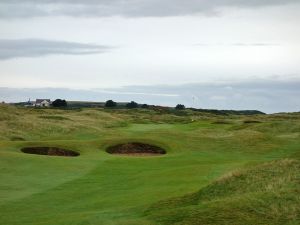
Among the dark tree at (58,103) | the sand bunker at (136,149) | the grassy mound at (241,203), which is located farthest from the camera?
the dark tree at (58,103)

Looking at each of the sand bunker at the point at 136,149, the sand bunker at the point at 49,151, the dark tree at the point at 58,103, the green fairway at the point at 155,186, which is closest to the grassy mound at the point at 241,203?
the green fairway at the point at 155,186

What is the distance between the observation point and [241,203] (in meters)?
17.9

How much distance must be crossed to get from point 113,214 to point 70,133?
48.7 meters

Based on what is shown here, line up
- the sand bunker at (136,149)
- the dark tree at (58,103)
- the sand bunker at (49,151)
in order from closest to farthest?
the sand bunker at (49,151), the sand bunker at (136,149), the dark tree at (58,103)

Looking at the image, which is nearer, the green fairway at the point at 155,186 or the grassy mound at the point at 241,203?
the grassy mound at the point at 241,203

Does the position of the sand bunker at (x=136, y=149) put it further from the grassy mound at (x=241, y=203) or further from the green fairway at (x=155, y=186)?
the grassy mound at (x=241, y=203)

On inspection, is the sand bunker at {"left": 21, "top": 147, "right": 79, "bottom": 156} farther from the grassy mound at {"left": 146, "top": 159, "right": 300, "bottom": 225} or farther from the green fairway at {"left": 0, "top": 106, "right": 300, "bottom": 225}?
the grassy mound at {"left": 146, "top": 159, "right": 300, "bottom": 225}

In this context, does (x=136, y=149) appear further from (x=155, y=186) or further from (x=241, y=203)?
(x=241, y=203)

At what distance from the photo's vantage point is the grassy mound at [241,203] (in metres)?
16.9

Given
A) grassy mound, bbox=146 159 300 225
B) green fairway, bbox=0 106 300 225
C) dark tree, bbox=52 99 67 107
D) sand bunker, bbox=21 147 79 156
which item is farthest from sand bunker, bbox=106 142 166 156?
dark tree, bbox=52 99 67 107

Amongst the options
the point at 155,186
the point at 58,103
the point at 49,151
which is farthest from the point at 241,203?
the point at 58,103

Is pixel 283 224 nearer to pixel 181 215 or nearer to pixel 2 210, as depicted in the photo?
pixel 181 215

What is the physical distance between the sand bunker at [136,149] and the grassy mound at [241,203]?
25.0 meters

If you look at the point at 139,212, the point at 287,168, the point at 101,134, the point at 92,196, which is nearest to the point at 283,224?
the point at 139,212
